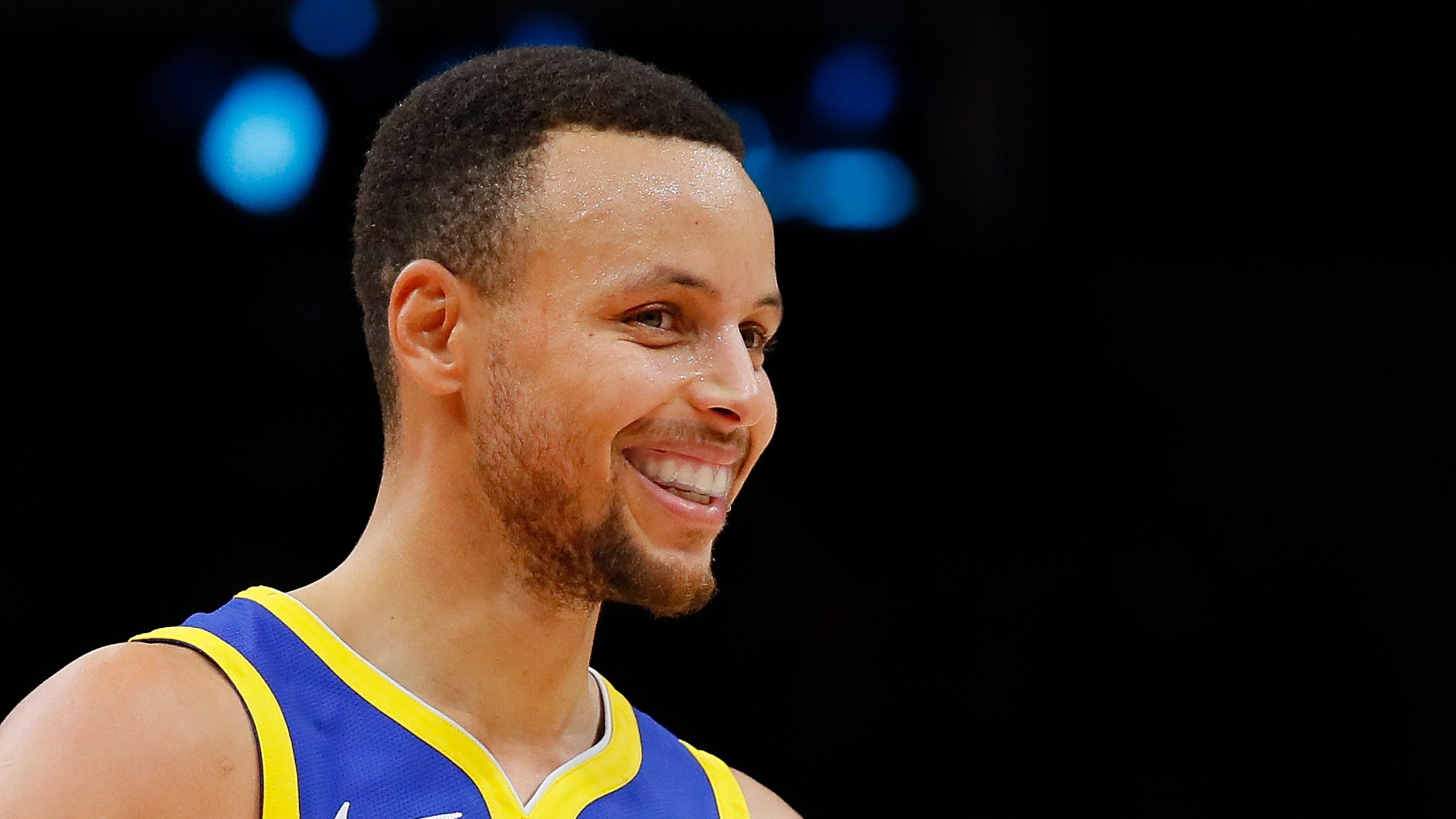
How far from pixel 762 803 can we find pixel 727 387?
867 mm

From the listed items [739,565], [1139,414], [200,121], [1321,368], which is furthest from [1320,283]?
[200,121]

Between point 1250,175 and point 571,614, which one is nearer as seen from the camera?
point 571,614

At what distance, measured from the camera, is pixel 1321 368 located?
17.1ft

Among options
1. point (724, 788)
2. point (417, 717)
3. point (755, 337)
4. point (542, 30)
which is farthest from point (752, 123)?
point (417, 717)

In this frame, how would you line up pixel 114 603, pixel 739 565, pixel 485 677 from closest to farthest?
1. pixel 485 677
2. pixel 114 603
3. pixel 739 565

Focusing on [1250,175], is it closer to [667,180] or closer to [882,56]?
[882,56]

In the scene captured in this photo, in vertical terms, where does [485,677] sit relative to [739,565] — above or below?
above

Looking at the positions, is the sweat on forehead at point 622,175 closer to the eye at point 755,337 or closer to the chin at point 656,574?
the eye at point 755,337

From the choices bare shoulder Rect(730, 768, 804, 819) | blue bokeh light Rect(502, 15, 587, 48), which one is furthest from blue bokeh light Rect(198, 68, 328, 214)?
bare shoulder Rect(730, 768, 804, 819)

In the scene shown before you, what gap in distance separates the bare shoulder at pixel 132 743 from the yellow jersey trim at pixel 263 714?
0.04ft

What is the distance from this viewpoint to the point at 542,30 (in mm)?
5348

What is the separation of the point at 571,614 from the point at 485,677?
0.55 feet

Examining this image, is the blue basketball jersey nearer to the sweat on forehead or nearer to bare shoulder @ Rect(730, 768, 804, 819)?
bare shoulder @ Rect(730, 768, 804, 819)

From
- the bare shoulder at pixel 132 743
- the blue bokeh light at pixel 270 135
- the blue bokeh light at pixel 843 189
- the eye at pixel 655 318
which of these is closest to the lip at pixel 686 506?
the eye at pixel 655 318
